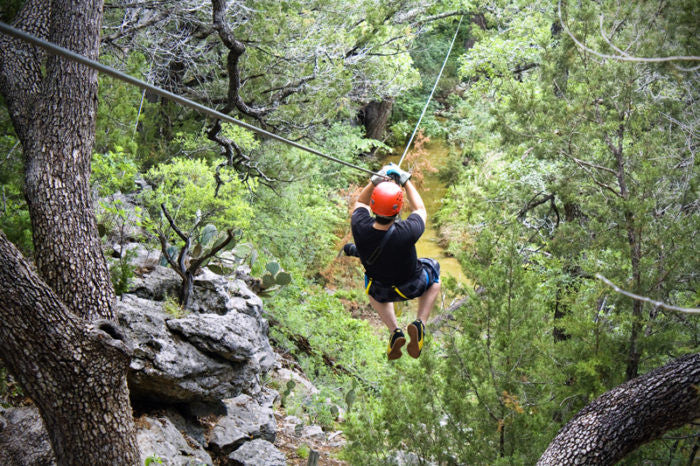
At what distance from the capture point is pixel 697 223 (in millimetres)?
4359

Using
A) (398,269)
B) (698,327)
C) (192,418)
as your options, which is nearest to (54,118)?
(398,269)

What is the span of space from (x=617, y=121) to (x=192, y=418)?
5.15 metres

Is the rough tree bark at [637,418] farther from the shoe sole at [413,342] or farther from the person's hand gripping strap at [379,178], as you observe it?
the person's hand gripping strap at [379,178]

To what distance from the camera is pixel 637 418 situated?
13.2 feet

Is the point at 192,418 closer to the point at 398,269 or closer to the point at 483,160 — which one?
the point at 398,269

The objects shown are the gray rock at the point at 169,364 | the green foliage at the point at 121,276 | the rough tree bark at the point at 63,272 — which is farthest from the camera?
the green foliage at the point at 121,276

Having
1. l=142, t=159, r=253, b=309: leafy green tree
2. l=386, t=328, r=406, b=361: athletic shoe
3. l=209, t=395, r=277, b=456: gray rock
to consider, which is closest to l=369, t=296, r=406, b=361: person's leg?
l=386, t=328, r=406, b=361: athletic shoe

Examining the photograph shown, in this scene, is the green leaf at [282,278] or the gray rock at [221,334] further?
the green leaf at [282,278]

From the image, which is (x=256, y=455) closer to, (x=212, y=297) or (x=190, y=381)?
(x=190, y=381)

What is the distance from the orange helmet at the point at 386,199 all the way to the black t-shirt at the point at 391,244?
23 centimetres

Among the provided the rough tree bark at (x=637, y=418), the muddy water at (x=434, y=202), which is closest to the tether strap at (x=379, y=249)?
the rough tree bark at (x=637, y=418)

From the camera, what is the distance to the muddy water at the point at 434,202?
1422 centimetres

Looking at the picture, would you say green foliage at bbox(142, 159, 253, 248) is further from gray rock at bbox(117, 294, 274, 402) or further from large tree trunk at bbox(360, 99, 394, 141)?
large tree trunk at bbox(360, 99, 394, 141)

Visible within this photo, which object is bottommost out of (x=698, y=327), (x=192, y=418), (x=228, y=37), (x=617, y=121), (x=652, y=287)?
(x=192, y=418)
